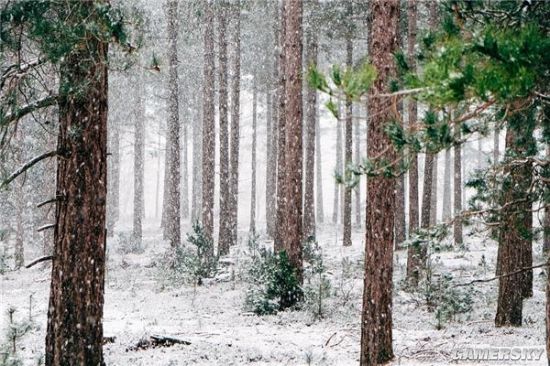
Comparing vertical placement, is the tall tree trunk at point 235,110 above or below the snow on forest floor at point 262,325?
above

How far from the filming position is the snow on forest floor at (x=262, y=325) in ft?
27.7

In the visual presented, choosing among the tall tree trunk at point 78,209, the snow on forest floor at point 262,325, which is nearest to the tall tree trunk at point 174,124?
the snow on forest floor at point 262,325

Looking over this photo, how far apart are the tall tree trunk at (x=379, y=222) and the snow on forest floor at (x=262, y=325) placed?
46 centimetres

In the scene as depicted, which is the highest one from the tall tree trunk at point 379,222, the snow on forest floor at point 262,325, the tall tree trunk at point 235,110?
the tall tree trunk at point 235,110

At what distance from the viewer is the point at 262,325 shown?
11.0 metres

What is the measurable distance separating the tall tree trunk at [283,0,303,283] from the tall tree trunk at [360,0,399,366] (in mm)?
4623

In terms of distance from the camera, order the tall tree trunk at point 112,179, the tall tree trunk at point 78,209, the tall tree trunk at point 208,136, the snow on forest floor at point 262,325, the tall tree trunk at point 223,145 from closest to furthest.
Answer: the tall tree trunk at point 78,209 < the snow on forest floor at point 262,325 < the tall tree trunk at point 208,136 < the tall tree trunk at point 223,145 < the tall tree trunk at point 112,179

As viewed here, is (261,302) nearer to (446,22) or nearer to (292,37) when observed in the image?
(292,37)

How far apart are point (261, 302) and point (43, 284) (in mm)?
7836

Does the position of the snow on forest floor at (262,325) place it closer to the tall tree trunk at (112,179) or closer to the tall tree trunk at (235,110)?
the tall tree trunk at (235,110)

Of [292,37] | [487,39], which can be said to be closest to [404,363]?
[487,39]

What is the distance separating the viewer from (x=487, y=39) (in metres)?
2.98

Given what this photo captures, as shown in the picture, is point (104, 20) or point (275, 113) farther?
point (275, 113)

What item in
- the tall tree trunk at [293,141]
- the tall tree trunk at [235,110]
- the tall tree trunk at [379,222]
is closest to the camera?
the tall tree trunk at [379,222]
